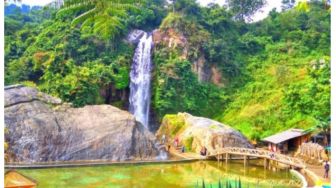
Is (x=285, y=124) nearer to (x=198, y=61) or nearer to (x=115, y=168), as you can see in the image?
(x=198, y=61)

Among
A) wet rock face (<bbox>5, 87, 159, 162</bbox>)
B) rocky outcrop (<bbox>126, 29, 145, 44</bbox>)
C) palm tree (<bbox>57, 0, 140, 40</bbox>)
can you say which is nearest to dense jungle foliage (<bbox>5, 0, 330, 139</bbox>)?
rocky outcrop (<bbox>126, 29, 145, 44</bbox>)

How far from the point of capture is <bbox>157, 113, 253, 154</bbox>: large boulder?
1480 cm

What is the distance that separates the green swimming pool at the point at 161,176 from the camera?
10.8 metres

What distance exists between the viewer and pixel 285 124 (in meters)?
17.7

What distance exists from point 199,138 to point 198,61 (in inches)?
287

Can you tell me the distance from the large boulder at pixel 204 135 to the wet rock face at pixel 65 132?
5.64 feet

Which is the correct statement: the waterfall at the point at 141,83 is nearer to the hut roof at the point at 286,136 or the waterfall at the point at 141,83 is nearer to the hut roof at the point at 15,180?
the hut roof at the point at 286,136

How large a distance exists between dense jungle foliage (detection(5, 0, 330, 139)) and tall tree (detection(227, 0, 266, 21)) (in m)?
1.48

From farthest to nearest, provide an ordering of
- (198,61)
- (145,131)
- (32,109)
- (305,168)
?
(198,61) < (145,131) < (32,109) < (305,168)

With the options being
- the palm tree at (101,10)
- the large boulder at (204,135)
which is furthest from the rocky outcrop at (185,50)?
the palm tree at (101,10)

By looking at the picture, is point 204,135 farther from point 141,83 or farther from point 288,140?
point 141,83

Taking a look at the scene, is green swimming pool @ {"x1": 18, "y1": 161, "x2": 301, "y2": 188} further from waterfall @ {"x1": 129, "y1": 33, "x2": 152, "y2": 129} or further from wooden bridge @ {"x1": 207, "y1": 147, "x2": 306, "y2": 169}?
waterfall @ {"x1": 129, "y1": 33, "x2": 152, "y2": 129}

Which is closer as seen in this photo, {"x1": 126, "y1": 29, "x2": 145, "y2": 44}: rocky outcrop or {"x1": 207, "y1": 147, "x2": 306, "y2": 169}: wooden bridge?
{"x1": 207, "y1": 147, "x2": 306, "y2": 169}: wooden bridge
